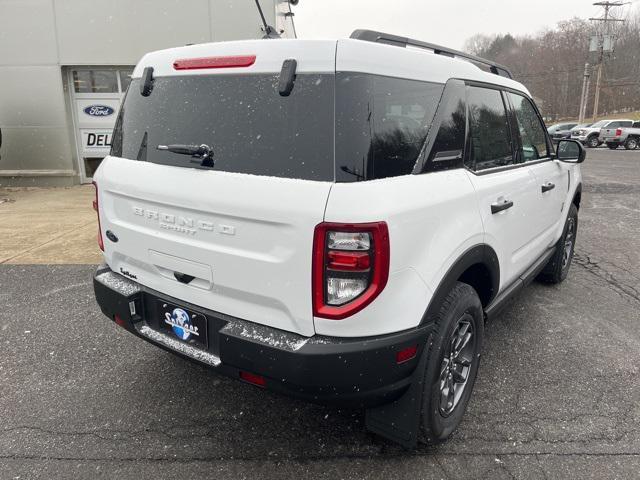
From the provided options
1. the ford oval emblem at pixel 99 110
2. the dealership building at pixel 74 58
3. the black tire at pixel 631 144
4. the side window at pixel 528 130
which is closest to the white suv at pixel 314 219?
the side window at pixel 528 130

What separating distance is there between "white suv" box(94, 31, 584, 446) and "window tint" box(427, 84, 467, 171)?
0.04 feet

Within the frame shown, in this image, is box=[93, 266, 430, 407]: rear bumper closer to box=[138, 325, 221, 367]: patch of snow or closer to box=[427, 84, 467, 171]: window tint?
box=[138, 325, 221, 367]: patch of snow

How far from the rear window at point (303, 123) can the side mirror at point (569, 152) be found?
2.05 meters

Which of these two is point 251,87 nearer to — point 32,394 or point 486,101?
point 486,101

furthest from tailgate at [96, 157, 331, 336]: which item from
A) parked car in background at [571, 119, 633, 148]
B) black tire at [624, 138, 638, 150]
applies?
parked car in background at [571, 119, 633, 148]

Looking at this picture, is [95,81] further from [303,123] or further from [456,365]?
[456,365]

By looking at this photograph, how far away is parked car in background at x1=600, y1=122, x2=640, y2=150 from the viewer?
27547 mm

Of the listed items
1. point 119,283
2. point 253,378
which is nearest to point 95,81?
point 119,283

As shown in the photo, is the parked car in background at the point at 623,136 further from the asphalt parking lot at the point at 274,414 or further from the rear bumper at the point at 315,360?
the rear bumper at the point at 315,360

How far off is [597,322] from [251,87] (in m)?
3.44

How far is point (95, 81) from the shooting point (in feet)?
36.4

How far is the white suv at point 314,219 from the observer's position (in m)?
1.91

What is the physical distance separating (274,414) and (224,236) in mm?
1204

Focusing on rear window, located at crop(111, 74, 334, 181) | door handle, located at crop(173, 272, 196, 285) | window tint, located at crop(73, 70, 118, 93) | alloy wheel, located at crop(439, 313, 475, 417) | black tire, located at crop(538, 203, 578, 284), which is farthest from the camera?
window tint, located at crop(73, 70, 118, 93)
